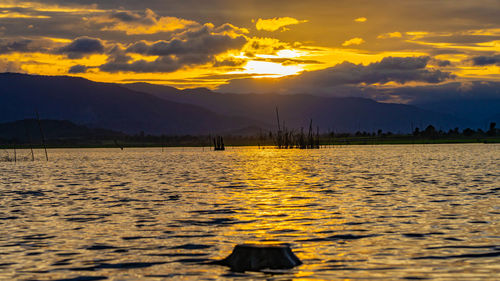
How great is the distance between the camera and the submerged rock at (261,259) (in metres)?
17.7

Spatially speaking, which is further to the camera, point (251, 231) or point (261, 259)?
point (251, 231)

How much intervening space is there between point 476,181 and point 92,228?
3384cm

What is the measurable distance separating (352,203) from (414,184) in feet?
48.8

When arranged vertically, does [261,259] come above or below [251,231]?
above

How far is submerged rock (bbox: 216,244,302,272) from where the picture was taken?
57.9 ft

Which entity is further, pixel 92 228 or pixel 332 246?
pixel 92 228

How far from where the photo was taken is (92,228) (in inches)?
1025

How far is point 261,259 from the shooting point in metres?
17.7

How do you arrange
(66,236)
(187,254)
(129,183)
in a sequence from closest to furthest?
(187,254), (66,236), (129,183)

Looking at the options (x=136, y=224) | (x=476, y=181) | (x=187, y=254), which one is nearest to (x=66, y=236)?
(x=136, y=224)

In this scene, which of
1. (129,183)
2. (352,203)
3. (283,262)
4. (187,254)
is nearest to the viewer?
(283,262)

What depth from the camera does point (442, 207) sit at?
104ft

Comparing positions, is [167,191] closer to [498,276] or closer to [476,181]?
[476,181]

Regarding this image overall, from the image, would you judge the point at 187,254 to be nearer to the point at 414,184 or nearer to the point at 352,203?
the point at 352,203
